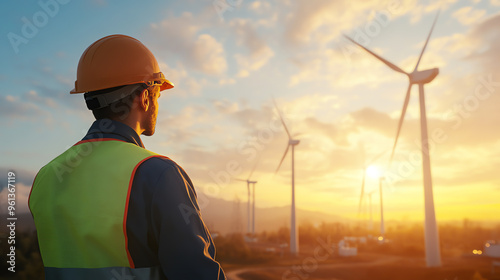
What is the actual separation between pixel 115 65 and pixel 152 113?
43 centimetres

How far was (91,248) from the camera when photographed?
2324 mm

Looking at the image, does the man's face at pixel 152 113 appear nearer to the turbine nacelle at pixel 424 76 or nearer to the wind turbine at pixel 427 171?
the wind turbine at pixel 427 171

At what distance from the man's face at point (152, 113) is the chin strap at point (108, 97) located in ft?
0.33

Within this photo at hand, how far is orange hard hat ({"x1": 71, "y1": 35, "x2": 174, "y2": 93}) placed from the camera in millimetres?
2943

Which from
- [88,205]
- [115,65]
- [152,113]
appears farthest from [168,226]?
[115,65]

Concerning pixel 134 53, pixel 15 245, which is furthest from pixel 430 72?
pixel 134 53

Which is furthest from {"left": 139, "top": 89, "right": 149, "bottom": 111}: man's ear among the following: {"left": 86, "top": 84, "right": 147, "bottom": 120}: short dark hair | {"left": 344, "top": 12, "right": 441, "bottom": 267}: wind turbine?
{"left": 344, "top": 12, "right": 441, "bottom": 267}: wind turbine

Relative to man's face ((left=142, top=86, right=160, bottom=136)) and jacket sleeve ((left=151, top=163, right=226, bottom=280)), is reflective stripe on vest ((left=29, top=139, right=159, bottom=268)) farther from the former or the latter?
man's face ((left=142, top=86, right=160, bottom=136))

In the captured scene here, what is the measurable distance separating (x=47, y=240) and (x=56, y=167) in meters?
0.48

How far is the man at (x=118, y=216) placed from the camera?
224cm

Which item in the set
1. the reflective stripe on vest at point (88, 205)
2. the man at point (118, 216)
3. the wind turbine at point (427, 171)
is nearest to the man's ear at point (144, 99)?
the man at point (118, 216)

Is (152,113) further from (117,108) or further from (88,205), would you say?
(88,205)

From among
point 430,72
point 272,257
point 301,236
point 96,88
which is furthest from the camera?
point 301,236

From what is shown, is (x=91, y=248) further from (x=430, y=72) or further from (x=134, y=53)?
(x=430, y=72)
